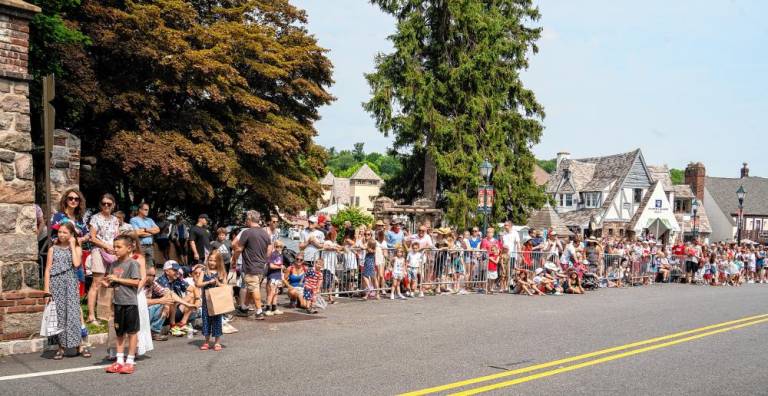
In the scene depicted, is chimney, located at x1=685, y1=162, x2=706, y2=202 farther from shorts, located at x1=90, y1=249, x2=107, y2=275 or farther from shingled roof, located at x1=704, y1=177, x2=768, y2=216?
shorts, located at x1=90, y1=249, x2=107, y2=275

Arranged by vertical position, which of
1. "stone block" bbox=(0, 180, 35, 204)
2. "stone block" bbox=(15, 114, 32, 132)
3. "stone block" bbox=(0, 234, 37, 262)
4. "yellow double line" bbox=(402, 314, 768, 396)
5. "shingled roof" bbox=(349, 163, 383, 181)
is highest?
"shingled roof" bbox=(349, 163, 383, 181)

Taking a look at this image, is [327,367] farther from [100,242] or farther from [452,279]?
[452,279]

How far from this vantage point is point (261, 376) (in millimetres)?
7566

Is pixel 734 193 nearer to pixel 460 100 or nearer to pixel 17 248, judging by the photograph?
pixel 460 100

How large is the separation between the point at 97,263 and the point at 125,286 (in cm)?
288

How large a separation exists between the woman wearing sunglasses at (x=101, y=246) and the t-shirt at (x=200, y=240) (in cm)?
341

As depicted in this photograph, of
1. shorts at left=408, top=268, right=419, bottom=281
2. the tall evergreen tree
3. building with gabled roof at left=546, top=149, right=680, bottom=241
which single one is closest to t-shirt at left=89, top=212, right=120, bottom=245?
shorts at left=408, top=268, right=419, bottom=281

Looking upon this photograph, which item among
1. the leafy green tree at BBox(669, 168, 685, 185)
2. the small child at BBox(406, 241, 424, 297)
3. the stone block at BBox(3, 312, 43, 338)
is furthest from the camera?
the leafy green tree at BBox(669, 168, 685, 185)

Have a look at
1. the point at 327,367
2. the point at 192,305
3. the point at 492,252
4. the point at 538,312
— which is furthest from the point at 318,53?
the point at 327,367

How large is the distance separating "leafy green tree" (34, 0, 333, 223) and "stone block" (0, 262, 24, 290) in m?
10.0

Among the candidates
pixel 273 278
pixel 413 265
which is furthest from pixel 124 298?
pixel 413 265

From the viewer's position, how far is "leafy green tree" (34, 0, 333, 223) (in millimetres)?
19484

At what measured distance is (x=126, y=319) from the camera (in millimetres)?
7875

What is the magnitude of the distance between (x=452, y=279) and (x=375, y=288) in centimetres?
297
